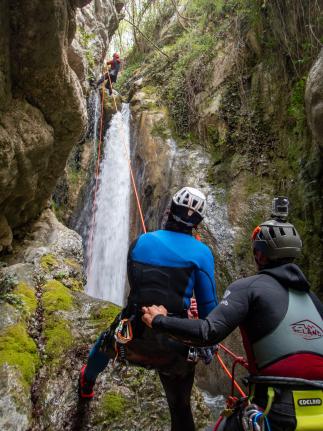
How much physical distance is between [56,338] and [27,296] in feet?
2.56

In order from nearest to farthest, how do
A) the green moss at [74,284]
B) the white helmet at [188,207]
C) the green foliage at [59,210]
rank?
the white helmet at [188,207]
the green moss at [74,284]
the green foliage at [59,210]

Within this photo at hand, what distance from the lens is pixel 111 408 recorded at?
131 inches

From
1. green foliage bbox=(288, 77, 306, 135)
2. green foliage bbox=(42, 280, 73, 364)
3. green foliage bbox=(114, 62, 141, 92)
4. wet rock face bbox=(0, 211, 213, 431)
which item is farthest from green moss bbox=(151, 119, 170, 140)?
green foliage bbox=(114, 62, 141, 92)

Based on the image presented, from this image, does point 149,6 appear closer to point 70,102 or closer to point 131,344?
point 70,102

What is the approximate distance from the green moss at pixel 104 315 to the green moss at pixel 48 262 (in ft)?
4.33

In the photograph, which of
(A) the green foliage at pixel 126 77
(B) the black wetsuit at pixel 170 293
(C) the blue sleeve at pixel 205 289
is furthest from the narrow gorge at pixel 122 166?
(A) the green foliage at pixel 126 77

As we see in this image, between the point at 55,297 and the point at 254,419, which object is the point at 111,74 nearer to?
the point at 55,297

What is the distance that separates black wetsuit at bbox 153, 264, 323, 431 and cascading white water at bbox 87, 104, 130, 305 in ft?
27.8

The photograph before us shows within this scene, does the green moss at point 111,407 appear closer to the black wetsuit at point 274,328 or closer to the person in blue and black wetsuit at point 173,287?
the person in blue and black wetsuit at point 173,287

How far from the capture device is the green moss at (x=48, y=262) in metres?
5.43

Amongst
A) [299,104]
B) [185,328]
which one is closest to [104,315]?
[185,328]

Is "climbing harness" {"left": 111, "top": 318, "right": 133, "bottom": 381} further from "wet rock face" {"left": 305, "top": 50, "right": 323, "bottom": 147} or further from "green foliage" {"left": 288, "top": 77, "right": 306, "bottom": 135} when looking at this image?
"green foliage" {"left": 288, "top": 77, "right": 306, "bottom": 135}

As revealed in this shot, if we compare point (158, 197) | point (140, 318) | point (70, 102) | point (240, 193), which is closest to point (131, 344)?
point (140, 318)

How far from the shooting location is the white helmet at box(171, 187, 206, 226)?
8.95ft
